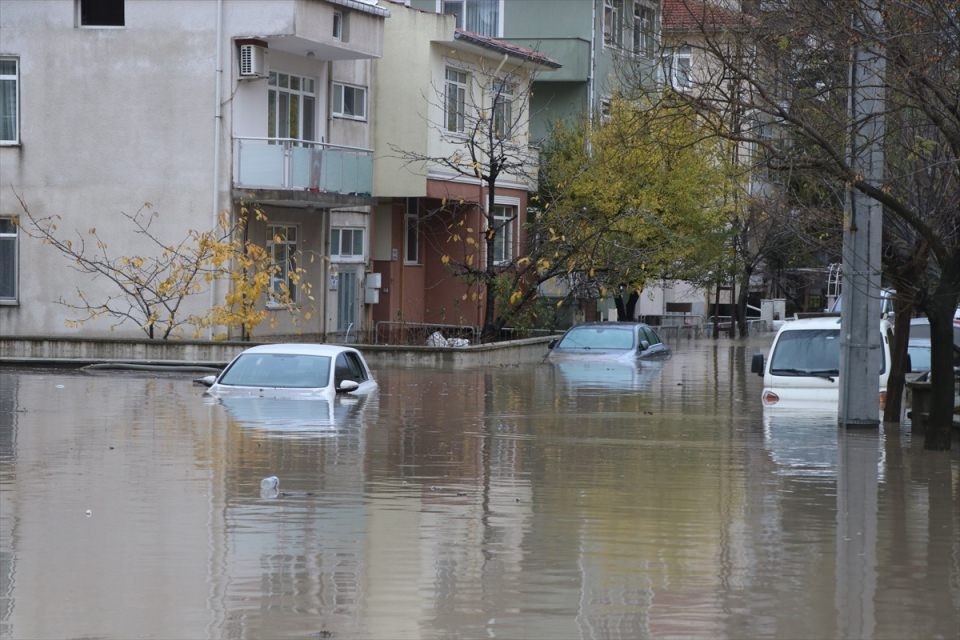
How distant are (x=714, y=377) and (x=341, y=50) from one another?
1128 centimetres

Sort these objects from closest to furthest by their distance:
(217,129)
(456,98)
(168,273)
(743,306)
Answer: (217,129) < (168,273) < (456,98) < (743,306)

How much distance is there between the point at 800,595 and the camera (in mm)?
9656

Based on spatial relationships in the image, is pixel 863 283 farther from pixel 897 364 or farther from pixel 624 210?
pixel 624 210

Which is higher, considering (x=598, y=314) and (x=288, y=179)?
(x=288, y=179)

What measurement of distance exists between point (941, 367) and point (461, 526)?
7.20m

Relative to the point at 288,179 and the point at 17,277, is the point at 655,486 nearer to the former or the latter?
the point at 288,179

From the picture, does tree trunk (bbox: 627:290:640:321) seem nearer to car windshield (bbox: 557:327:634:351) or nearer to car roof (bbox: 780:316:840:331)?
car windshield (bbox: 557:327:634:351)

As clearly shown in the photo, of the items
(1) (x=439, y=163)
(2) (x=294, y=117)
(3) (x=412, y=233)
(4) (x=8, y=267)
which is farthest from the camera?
(3) (x=412, y=233)

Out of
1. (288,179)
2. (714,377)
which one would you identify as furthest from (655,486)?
(288,179)

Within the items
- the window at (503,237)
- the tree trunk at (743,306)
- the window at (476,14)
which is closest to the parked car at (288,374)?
the window at (503,237)

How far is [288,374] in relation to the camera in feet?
68.7

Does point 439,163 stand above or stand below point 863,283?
above

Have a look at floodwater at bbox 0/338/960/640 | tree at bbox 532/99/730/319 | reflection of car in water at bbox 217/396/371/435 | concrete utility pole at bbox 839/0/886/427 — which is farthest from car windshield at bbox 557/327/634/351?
concrete utility pole at bbox 839/0/886/427

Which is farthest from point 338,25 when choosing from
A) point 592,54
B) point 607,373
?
point 592,54
